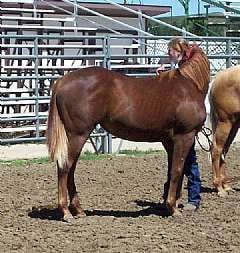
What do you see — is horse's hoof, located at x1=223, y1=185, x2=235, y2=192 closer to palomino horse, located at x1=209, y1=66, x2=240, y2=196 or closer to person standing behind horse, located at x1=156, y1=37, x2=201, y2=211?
palomino horse, located at x1=209, y1=66, x2=240, y2=196

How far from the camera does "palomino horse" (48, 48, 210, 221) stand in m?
7.46

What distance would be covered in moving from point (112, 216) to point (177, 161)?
0.92 m

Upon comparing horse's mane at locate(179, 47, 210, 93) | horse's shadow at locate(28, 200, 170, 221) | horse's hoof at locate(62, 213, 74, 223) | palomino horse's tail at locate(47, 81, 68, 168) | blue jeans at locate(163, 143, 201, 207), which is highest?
horse's mane at locate(179, 47, 210, 93)

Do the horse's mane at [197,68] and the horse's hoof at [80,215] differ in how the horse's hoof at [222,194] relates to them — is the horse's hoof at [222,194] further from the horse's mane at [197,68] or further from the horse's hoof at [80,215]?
the horse's hoof at [80,215]

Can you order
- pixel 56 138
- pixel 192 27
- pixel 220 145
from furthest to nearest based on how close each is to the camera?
pixel 192 27 < pixel 220 145 < pixel 56 138

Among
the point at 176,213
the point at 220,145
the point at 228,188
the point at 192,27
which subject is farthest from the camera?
the point at 192,27

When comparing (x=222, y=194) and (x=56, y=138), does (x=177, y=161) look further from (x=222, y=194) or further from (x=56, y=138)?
(x=222, y=194)

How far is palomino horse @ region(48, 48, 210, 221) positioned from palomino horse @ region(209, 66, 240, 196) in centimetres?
190

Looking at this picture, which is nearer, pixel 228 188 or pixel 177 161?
pixel 177 161

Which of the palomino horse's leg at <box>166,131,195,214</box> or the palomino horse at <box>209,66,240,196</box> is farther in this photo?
the palomino horse at <box>209,66,240,196</box>

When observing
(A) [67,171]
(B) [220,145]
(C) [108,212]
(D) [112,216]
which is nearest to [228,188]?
(B) [220,145]

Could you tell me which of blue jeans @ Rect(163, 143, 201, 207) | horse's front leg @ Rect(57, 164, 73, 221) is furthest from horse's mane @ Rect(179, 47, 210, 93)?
horse's front leg @ Rect(57, 164, 73, 221)

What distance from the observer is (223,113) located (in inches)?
380

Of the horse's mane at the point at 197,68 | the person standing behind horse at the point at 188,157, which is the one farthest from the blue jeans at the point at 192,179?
the horse's mane at the point at 197,68
